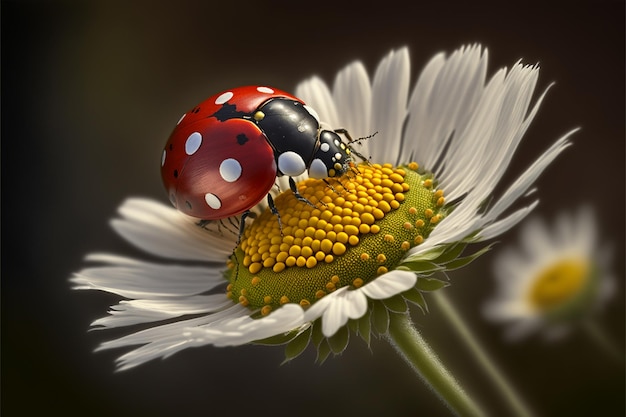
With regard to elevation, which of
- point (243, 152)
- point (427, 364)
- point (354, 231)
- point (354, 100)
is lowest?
point (427, 364)

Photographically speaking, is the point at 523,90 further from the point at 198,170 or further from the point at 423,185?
the point at 198,170

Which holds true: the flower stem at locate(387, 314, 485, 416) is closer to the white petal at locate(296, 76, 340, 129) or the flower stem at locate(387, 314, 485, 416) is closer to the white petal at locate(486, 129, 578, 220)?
the white petal at locate(486, 129, 578, 220)

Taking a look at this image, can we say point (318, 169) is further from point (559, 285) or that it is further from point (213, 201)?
point (559, 285)

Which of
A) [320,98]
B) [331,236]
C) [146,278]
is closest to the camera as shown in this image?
[331,236]

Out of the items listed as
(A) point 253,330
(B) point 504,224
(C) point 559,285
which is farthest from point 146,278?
(C) point 559,285

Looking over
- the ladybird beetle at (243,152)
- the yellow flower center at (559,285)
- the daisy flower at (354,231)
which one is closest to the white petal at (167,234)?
the daisy flower at (354,231)

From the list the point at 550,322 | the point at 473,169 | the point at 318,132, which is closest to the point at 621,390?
the point at 550,322

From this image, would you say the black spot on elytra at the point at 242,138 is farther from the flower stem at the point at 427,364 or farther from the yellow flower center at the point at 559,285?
the yellow flower center at the point at 559,285

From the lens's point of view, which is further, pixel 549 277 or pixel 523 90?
pixel 549 277
